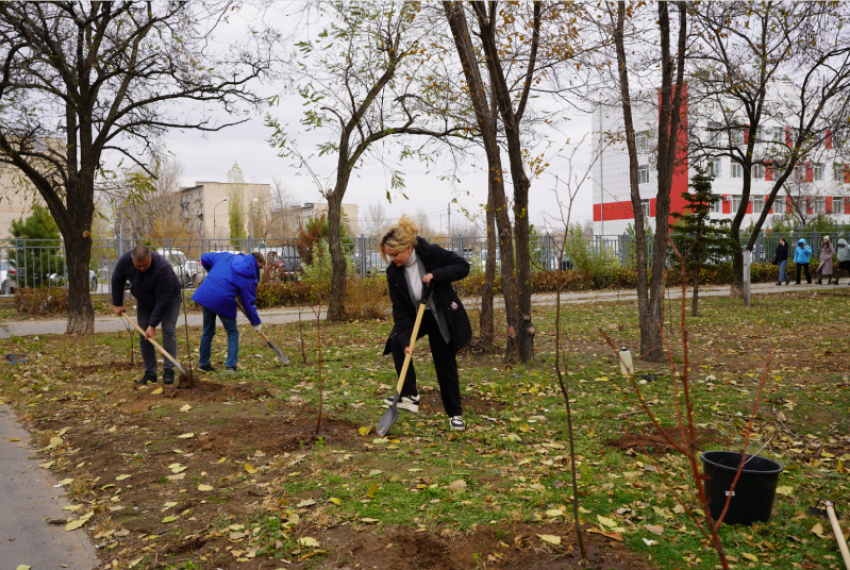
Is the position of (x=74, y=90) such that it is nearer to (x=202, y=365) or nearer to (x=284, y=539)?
(x=202, y=365)

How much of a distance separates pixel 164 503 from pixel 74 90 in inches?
420

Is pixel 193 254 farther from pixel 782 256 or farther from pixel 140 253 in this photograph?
pixel 782 256

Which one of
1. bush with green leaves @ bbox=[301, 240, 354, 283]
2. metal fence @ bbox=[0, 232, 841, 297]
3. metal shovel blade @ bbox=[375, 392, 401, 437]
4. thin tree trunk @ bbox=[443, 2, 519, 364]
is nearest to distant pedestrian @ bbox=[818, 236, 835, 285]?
metal fence @ bbox=[0, 232, 841, 297]

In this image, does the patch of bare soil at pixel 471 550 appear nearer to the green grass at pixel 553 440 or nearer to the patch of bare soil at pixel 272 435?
the green grass at pixel 553 440

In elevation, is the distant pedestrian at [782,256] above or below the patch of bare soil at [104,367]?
above

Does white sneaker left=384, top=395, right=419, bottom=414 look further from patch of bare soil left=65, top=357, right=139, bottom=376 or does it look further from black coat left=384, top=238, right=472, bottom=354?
patch of bare soil left=65, top=357, right=139, bottom=376

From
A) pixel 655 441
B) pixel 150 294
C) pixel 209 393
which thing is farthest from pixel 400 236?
pixel 150 294

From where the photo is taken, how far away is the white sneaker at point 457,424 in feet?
17.3

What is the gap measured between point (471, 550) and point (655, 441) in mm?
2256

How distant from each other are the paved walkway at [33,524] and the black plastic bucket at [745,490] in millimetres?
3223

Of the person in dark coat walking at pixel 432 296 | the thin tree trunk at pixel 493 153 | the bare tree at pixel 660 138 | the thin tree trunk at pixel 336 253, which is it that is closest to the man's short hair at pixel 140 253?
the person in dark coat walking at pixel 432 296

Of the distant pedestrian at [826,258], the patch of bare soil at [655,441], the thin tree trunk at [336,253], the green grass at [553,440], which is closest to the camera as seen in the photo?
the green grass at [553,440]

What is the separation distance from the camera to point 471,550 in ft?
10.2

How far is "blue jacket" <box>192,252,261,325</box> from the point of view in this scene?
7605 millimetres
